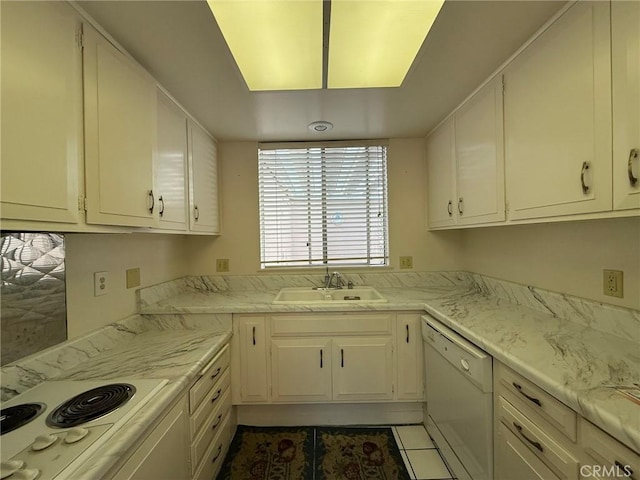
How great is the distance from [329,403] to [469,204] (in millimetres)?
1674

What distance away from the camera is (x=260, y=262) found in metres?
2.40

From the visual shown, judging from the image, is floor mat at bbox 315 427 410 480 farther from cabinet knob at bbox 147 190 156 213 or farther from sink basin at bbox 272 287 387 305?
cabinet knob at bbox 147 190 156 213

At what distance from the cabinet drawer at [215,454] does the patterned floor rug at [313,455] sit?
2.8 inches

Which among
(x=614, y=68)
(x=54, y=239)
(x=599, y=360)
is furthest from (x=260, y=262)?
(x=614, y=68)

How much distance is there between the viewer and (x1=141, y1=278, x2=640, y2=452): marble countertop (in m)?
0.76

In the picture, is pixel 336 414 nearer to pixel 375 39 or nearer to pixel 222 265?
pixel 222 265

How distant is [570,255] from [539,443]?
961mm

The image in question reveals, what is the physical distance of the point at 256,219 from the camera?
2.40m

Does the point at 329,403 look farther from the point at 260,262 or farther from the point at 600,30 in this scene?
the point at 600,30

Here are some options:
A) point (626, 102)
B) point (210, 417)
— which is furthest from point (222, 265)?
point (626, 102)

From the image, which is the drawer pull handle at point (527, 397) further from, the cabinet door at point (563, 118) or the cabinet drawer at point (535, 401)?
the cabinet door at point (563, 118)

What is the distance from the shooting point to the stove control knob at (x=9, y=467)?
0.60 meters

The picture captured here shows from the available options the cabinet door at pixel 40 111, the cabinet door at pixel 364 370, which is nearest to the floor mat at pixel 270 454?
the cabinet door at pixel 364 370

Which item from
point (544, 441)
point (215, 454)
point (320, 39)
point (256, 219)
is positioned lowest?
point (215, 454)
